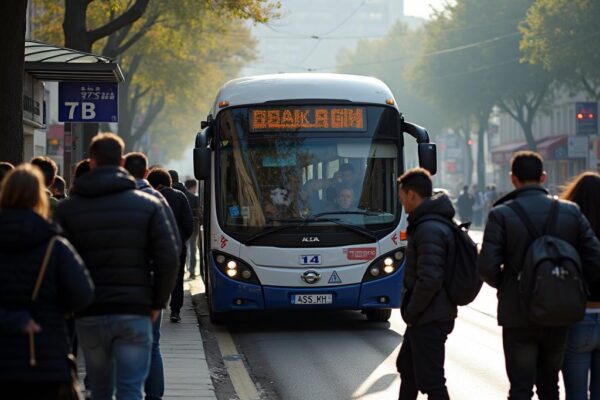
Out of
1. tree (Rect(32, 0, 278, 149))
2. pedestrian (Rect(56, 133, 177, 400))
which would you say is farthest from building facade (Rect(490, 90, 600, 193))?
pedestrian (Rect(56, 133, 177, 400))

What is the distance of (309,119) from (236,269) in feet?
6.37

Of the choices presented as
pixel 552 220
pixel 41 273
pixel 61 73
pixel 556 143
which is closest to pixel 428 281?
pixel 552 220

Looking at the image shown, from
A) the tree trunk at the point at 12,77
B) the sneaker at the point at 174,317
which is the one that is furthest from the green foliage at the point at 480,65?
the tree trunk at the point at 12,77

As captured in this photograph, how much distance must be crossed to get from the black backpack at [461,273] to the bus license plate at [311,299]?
683cm

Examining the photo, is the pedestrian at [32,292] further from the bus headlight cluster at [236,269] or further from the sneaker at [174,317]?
the sneaker at [174,317]

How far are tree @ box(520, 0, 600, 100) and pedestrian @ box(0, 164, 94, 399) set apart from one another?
4326cm

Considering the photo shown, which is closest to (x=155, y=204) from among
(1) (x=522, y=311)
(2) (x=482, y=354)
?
(1) (x=522, y=311)

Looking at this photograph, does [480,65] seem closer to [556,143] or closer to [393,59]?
[556,143]

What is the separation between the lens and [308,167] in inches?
587

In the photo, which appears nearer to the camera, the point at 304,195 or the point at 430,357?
the point at 430,357

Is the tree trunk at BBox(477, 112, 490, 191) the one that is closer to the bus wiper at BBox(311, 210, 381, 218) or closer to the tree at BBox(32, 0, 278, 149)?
the tree at BBox(32, 0, 278, 149)

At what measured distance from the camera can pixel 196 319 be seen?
16078 millimetres

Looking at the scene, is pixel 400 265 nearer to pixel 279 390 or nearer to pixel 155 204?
pixel 279 390

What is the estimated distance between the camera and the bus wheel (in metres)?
15.8
